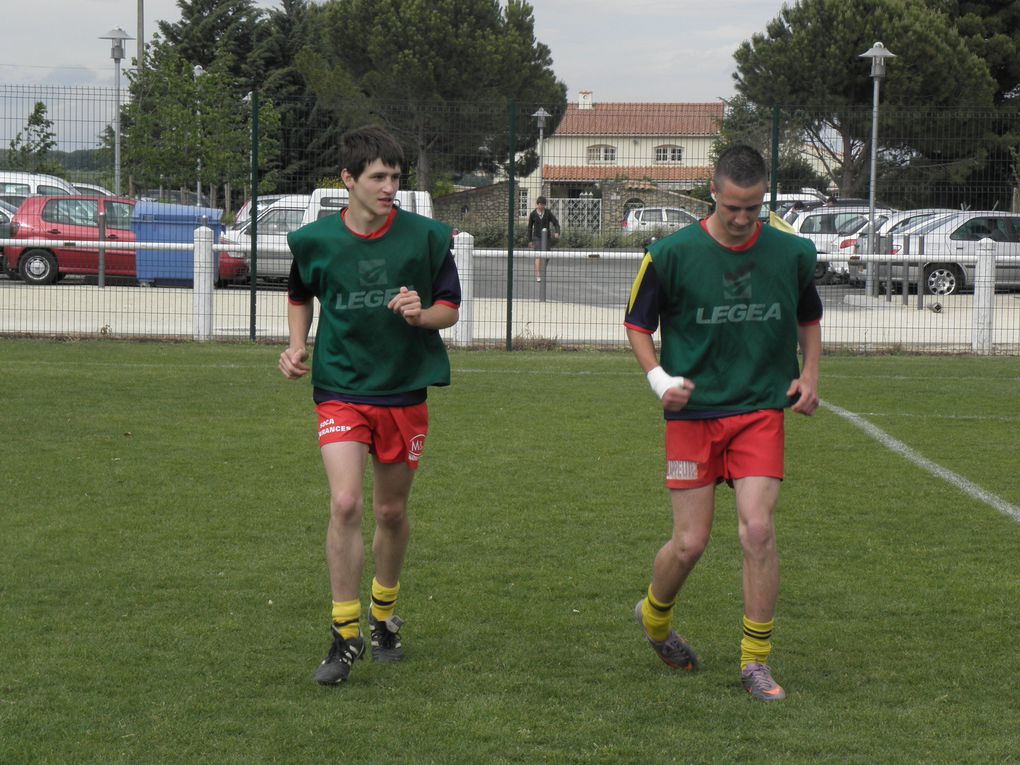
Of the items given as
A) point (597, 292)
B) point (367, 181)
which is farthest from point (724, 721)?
point (597, 292)

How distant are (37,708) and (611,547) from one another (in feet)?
10.1

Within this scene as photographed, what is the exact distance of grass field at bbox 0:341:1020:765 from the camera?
4426 mm

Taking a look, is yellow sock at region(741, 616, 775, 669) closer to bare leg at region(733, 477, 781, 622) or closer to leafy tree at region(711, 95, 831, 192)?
bare leg at region(733, 477, 781, 622)

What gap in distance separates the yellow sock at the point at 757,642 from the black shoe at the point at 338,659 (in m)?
1.31

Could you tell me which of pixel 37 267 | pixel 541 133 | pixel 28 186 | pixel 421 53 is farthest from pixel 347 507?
pixel 421 53

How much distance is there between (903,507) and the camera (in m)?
7.90

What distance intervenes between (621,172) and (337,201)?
140 inches

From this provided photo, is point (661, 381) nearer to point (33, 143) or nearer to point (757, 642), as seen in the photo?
point (757, 642)

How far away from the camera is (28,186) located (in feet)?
66.1

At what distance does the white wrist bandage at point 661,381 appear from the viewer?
15.2 feet

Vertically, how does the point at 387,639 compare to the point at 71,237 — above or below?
below

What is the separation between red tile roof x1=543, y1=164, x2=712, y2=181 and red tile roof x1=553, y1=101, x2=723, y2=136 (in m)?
0.41

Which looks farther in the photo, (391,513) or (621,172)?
(621,172)

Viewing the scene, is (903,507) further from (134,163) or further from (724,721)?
(134,163)
